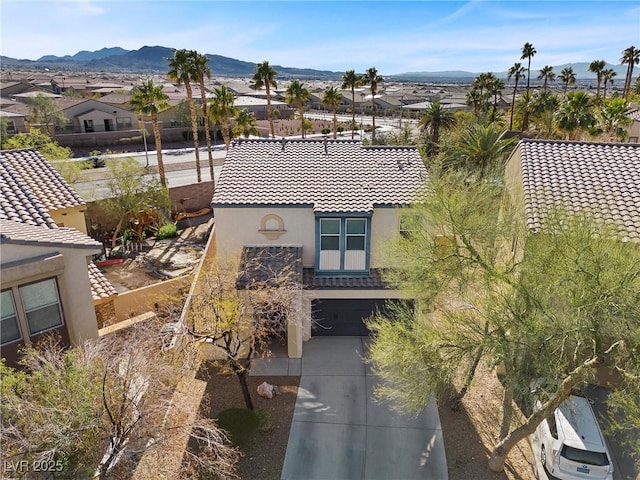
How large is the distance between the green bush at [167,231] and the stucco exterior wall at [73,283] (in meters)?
17.3

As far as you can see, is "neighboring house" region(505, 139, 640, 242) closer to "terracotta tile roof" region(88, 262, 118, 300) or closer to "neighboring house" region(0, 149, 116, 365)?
"neighboring house" region(0, 149, 116, 365)

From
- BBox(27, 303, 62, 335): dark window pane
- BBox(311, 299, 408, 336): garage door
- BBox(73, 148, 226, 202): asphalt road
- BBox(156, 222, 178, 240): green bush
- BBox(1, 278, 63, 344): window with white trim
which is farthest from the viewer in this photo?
BBox(73, 148, 226, 202): asphalt road

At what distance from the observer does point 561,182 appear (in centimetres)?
1666

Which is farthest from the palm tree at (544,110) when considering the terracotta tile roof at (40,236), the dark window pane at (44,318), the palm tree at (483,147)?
the dark window pane at (44,318)

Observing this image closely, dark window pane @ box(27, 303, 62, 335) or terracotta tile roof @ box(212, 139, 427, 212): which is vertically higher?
terracotta tile roof @ box(212, 139, 427, 212)

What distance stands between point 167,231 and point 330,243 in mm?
17296

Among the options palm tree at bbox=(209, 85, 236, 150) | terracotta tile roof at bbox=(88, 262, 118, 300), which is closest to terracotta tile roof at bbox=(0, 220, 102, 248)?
terracotta tile roof at bbox=(88, 262, 118, 300)

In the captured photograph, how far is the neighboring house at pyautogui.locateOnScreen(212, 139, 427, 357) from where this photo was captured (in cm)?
1758

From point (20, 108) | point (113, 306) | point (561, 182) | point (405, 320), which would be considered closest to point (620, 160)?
point (561, 182)

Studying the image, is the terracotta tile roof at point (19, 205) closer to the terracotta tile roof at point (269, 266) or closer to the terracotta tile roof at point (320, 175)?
the terracotta tile roof at point (320, 175)

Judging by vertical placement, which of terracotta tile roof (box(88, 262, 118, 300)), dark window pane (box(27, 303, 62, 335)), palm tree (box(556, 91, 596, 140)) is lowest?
terracotta tile roof (box(88, 262, 118, 300))

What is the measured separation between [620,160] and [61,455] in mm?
20431

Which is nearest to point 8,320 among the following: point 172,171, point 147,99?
point 147,99

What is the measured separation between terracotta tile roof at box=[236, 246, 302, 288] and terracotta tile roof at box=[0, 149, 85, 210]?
321 inches
